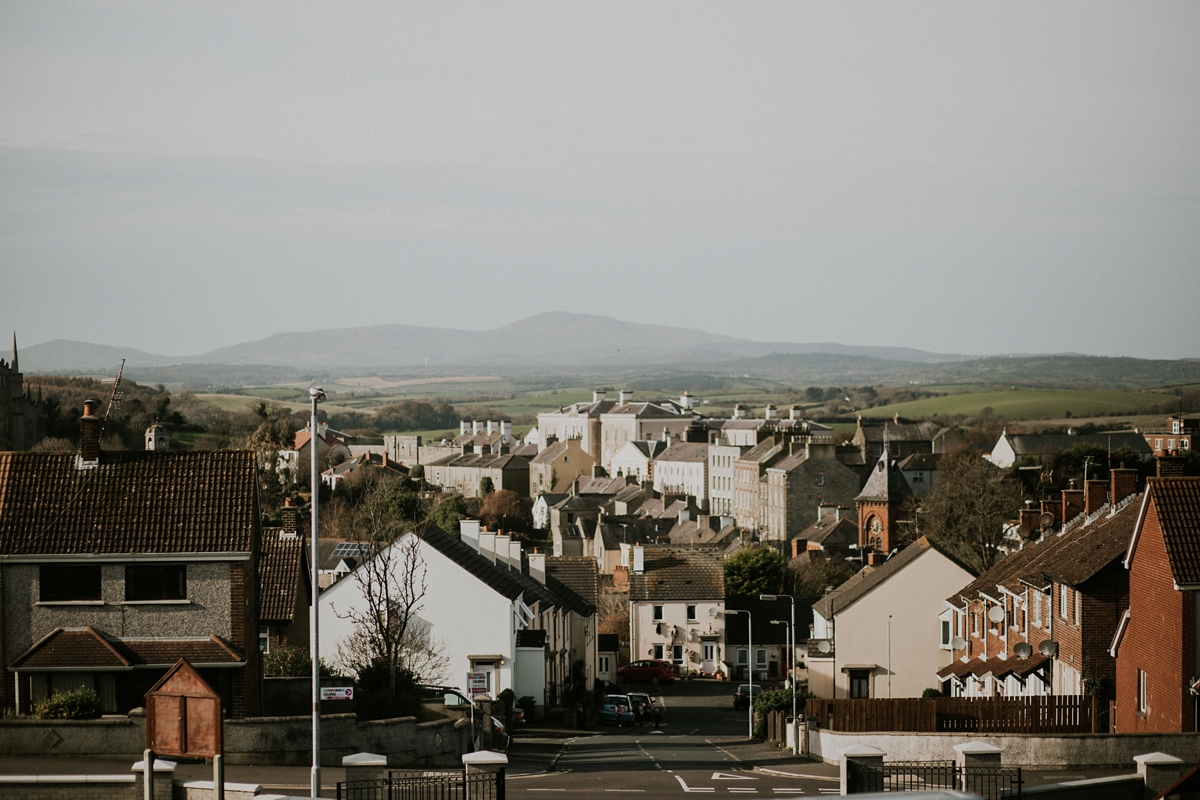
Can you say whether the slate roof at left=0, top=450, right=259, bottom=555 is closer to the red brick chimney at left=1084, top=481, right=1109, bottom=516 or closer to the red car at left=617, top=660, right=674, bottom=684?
the red brick chimney at left=1084, top=481, right=1109, bottom=516

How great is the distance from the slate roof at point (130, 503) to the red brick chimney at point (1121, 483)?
24817 millimetres

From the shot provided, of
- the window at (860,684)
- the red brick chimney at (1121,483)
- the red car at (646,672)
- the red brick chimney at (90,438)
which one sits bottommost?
the red car at (646,672)

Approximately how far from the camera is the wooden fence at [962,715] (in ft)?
115

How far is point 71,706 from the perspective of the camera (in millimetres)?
29500

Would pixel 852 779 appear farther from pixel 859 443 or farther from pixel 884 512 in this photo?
pixel 859 443

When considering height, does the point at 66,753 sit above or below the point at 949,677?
above

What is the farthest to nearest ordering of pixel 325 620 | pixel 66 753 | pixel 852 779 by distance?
pixel 325 620 → pixel 66 753 → pixel 852 779

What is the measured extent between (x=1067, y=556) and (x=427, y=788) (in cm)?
2218

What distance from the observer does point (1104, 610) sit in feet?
113

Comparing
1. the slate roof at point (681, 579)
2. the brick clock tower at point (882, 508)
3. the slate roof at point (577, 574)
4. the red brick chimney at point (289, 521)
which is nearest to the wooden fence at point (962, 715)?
the red brick chimney at point (289, 521)

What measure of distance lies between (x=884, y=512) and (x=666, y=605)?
31.8 meters

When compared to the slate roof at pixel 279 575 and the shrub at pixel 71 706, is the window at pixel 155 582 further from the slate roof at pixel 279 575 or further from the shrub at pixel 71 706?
the slate roof at pixel 279 575

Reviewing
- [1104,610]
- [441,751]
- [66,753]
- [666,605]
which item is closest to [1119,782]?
[1104,610]

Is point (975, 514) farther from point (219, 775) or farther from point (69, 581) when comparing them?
point (219, 775)
